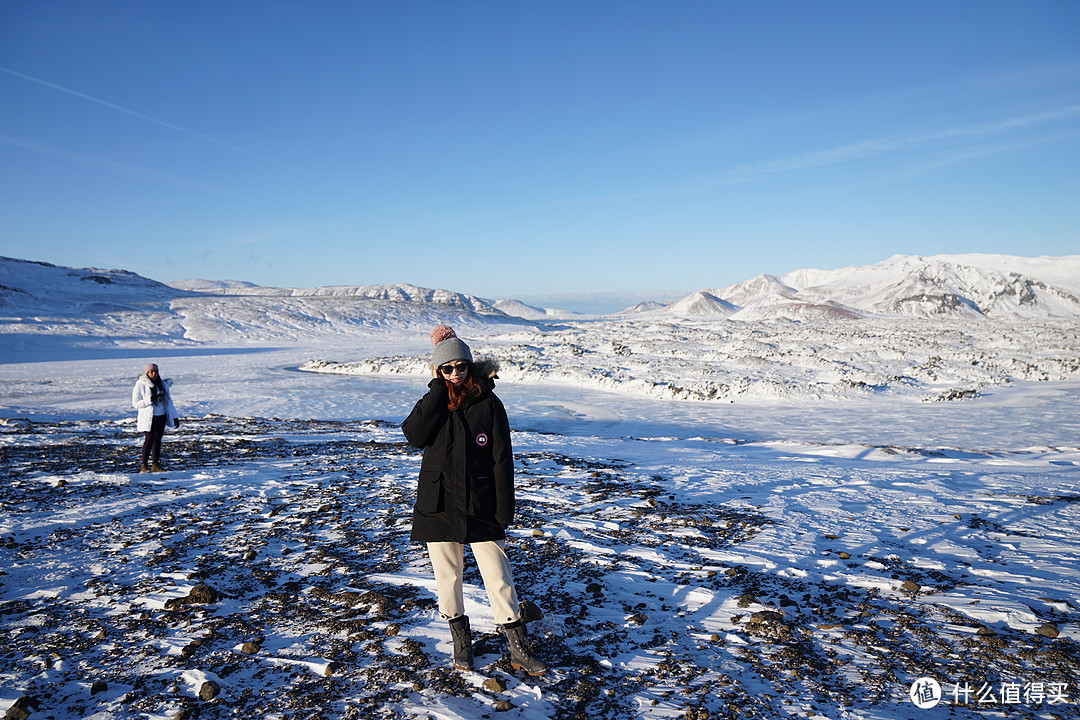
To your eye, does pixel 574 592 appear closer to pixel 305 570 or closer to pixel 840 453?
pixel 305 570

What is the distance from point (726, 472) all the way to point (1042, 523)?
4.13m

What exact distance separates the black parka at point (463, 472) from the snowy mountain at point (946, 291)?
9294cm

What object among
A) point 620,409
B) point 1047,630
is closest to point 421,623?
point 1047,630

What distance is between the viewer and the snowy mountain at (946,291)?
9938 centimetres

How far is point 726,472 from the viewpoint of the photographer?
9734mm

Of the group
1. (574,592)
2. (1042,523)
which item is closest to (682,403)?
(1042,523)

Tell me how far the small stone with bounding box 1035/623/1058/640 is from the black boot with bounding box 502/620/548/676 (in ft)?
12.0

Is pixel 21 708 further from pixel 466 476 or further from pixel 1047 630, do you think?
pixel 1047 630

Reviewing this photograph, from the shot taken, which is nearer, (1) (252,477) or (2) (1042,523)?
(2) (1042,523)

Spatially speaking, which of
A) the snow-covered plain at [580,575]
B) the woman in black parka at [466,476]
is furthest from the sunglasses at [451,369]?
the snow-covered plain at [580,575]

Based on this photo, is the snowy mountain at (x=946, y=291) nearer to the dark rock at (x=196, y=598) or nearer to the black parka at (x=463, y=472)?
the black parka at (x=463, y=472)

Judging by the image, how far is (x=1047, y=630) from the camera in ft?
13.4

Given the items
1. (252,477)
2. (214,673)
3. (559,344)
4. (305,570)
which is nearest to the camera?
(214,673)

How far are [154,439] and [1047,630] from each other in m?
11.9
